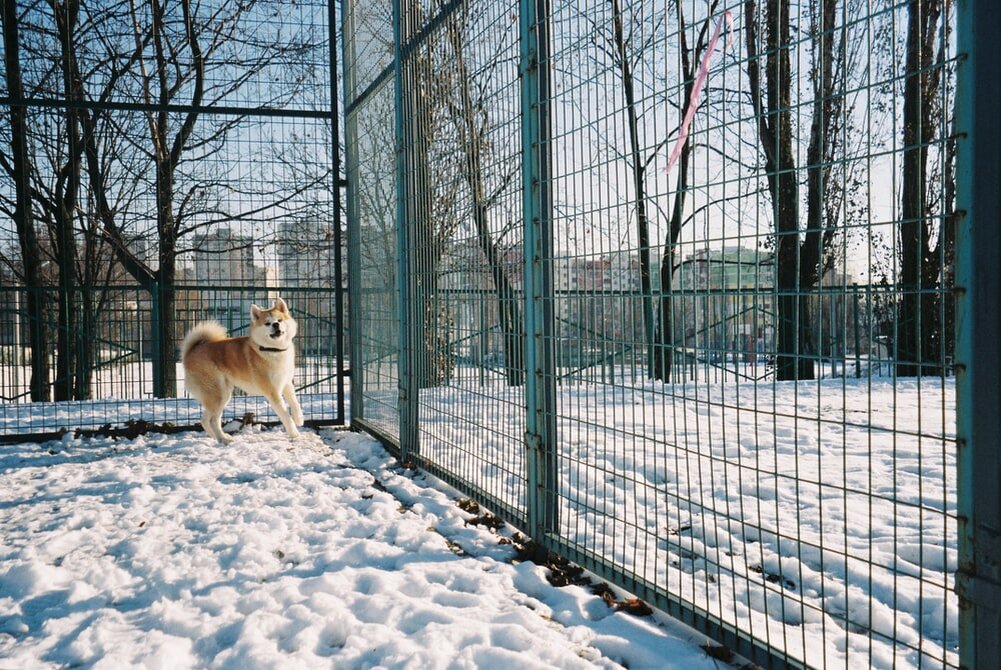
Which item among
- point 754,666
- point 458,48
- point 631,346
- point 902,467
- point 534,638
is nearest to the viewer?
point 754,666

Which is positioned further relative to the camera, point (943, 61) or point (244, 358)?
point (244, 358)

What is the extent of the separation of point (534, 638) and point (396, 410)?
3.23m

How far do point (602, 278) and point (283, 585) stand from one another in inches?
63.1

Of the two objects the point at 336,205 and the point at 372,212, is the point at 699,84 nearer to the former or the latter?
the point at 372,212

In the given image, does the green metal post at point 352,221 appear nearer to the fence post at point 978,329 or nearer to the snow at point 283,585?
the snow at point 283,585

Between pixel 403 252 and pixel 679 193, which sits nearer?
pixel 679 193

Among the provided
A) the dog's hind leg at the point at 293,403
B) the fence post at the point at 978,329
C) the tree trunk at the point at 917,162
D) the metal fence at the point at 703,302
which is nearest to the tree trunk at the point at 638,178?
the metal fence at the point at 703,302

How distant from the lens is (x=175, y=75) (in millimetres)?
8281

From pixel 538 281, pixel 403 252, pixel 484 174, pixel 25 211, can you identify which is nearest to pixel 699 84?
pixel 538 281

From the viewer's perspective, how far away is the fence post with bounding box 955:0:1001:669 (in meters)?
1.59

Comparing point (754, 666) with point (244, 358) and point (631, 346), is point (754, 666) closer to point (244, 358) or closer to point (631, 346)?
point (631, 346)

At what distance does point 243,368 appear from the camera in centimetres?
630

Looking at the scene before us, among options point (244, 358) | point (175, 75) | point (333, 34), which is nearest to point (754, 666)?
point (244, 358)

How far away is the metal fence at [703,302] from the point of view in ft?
6.23
